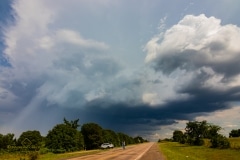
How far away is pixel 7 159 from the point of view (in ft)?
134

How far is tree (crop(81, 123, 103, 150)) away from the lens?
109 meters

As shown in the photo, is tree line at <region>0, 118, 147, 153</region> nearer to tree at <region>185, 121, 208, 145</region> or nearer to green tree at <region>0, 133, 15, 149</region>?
green tree at <region>0, 133, 15, 149</region>

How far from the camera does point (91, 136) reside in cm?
10850

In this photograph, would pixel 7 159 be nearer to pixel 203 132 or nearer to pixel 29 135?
pixel 29 135

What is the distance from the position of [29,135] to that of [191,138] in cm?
6028

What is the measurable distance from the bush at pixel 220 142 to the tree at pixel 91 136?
39862 millimetres

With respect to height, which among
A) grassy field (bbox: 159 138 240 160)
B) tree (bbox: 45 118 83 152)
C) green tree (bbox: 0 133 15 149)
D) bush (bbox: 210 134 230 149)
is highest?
green tree (bbox: 0 133 15 149)

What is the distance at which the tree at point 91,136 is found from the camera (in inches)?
4279

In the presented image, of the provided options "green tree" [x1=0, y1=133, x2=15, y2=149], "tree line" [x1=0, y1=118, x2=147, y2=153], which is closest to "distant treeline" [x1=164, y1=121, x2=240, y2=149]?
"tree line" [x1=0, y1=118, x2=147, y2=153]

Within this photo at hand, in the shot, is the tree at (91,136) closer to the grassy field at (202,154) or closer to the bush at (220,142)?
the bush at (220,142)

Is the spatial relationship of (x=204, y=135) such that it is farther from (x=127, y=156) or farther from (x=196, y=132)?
(x=127, y=156)

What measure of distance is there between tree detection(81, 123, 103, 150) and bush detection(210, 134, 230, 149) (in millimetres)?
39862

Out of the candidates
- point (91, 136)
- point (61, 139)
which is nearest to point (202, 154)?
point (61, 139)

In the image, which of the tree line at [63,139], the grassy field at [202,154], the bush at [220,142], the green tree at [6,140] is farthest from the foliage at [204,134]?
the green tree at [6,140]
